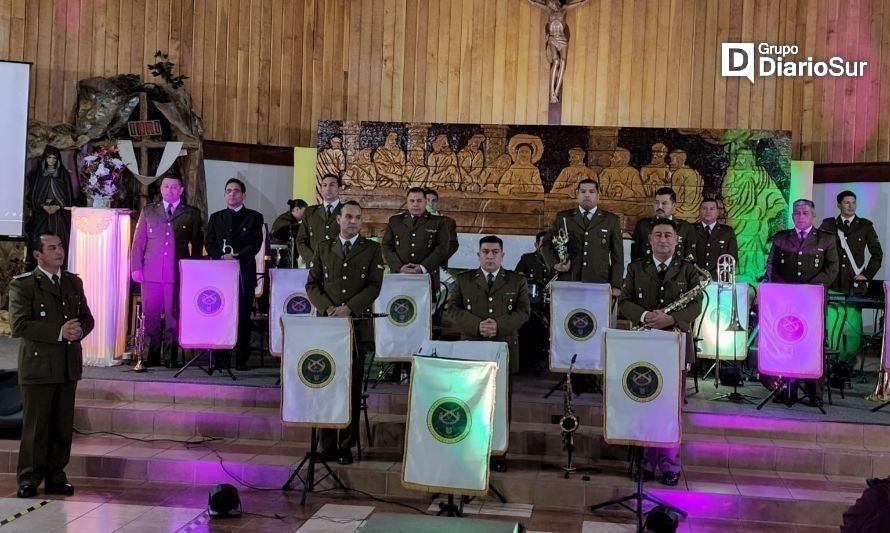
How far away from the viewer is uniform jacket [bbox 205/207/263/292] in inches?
335

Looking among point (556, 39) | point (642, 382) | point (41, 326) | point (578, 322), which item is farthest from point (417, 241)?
point (556, 39)

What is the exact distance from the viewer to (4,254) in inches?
423

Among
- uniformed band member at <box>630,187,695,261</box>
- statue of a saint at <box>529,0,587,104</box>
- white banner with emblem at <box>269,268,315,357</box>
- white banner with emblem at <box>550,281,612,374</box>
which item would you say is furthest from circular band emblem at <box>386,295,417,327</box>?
statue of a saint at <box>529,0,587,104</box>

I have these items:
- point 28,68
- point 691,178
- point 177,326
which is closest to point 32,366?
point 177,326

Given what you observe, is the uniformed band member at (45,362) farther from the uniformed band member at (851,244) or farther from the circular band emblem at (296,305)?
the uniformed band member at (851,244)

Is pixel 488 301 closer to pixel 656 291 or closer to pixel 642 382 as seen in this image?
pixel 656 291

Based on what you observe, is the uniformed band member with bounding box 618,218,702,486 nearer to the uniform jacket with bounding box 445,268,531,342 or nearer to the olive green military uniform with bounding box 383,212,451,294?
the uniform jacket with bounding box 445,268,531,342

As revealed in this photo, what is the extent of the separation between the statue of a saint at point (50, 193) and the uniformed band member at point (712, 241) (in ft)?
22.0

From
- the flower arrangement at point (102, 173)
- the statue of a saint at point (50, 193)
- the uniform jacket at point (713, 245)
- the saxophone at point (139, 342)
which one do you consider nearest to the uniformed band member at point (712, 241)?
the uniform jacket at point (713, 245)

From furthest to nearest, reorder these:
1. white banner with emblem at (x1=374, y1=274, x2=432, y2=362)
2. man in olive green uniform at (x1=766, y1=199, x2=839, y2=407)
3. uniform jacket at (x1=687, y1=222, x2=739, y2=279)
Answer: uniform jacket at (x1=687, y1=222, x2=739, y2=279) < man in olive green uniform at (x1=766, y1=199, x2=839, y2=407) < white banner with emblem at (x1=374, y1=274, x2=432, y2=362)

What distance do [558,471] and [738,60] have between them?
7.33 metres

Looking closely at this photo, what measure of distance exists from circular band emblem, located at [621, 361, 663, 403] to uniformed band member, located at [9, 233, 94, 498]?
3.44 metres

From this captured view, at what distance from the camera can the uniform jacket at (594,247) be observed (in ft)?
25.5

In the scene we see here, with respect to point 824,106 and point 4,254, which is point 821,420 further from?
point 4,254
